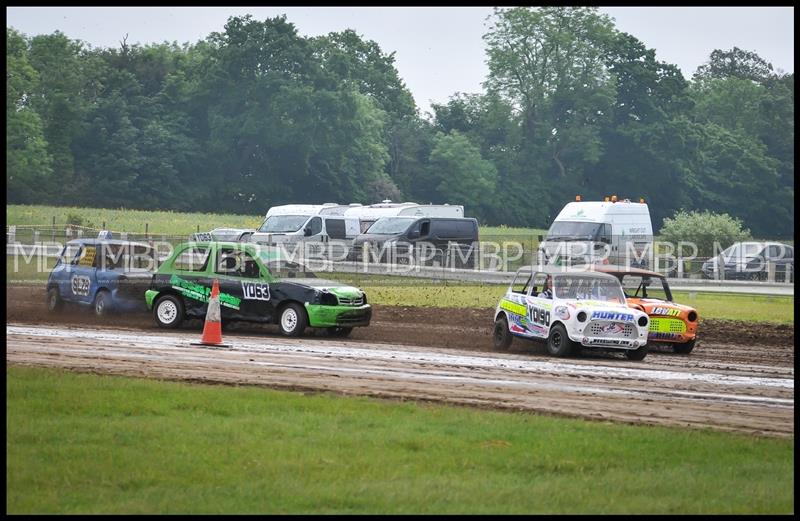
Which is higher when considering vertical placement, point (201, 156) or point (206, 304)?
point (201, 156)

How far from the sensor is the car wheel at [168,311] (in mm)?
22047

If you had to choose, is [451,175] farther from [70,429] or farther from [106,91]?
[70,429]

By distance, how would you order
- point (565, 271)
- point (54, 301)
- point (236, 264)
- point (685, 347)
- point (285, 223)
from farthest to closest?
point (285, 223), point (54, 301), point (236, 264), point (685, 347), point (565, 271)

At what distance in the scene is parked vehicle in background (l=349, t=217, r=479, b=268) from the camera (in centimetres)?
3575

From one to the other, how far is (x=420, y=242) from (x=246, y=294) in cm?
1658

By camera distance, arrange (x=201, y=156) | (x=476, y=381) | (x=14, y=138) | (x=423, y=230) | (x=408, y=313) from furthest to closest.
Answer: (x=201, y=156), (x=14, y=138), (x=423, y=230), (x=408, y=313), (x=476, y=381)

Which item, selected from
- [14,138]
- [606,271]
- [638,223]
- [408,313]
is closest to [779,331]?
[606,271]

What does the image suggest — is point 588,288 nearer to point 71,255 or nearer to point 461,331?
point 461,331

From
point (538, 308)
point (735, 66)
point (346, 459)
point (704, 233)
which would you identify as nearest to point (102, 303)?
point (538, 308)

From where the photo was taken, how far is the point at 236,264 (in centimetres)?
2194

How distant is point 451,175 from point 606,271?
6699 cm

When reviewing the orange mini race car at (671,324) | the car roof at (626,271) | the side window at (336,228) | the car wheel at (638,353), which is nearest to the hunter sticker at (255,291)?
the car roof at (626,271)

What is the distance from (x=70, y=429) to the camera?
36.3ft

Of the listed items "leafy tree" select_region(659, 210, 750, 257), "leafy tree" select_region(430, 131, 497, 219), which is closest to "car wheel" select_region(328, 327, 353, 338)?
"leafy tree" select_region(659, 210, 750, 257)
